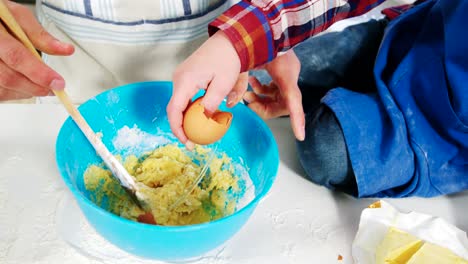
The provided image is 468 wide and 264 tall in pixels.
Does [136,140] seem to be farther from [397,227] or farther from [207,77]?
[397,227]

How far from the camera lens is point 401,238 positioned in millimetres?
712

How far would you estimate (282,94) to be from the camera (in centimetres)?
81

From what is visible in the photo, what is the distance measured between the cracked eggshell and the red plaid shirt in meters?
0.09

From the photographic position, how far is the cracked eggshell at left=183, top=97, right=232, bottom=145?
625 millimetres

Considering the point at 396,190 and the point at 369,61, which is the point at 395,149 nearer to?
the point at 396,190

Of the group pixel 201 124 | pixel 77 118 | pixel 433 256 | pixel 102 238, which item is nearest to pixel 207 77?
pixel 201 124

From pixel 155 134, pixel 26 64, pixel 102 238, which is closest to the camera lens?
pixel 26 64

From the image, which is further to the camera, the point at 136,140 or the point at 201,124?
the point at 136,140

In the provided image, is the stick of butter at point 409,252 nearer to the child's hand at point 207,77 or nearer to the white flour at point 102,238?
the white flour at point 102,238

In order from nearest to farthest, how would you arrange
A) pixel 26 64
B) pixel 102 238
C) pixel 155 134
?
pixel 26 64, pixel 102 238, pixel 155 134

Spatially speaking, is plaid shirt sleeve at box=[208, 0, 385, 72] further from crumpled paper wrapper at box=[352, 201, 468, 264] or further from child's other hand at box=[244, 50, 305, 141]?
crumpled paper wrapper at box=[352, 201, 468, 264]

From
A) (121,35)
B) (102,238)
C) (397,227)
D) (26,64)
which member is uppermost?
(26,64)

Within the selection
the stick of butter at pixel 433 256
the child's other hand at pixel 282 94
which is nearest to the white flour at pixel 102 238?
the child's other hand at pixel 282 94

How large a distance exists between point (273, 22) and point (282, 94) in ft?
0.47
